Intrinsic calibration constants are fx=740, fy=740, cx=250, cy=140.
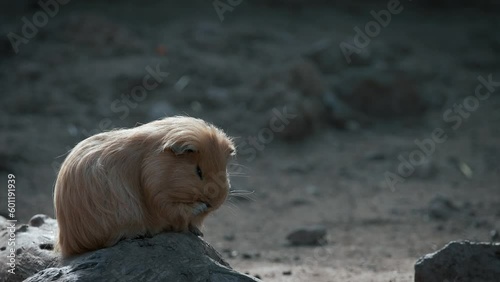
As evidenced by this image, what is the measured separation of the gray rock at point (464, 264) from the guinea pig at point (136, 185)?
64.3 inches

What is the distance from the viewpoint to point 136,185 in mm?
5047

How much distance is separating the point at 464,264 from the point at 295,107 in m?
6.61

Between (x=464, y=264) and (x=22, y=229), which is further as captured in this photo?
(x=22, y=229)

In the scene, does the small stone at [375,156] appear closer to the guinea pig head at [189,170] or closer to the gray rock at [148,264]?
the guinea pig head at [189,170]

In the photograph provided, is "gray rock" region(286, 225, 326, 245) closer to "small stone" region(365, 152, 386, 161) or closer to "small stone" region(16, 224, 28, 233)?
"small stone" region(365, 152, 386, 161)

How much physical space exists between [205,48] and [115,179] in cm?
860

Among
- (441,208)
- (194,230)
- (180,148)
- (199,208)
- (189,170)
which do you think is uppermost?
(180,148)

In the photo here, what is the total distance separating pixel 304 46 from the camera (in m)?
13.8

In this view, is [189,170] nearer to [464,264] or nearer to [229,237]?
[464,264]

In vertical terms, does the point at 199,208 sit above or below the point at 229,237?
above

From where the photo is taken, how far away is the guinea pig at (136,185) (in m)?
4.91

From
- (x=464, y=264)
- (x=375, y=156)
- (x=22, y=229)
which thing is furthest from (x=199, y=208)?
(x=375, y=156)

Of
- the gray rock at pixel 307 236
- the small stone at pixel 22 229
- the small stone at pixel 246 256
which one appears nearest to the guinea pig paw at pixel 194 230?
the small stone at pixel 22 229

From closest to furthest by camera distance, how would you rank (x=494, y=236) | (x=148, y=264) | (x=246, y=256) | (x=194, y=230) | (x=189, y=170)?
(x=148, y=264), (x=189, y=170), (x=194, y=230), (x=494, y=236), (x=246, y=256)
